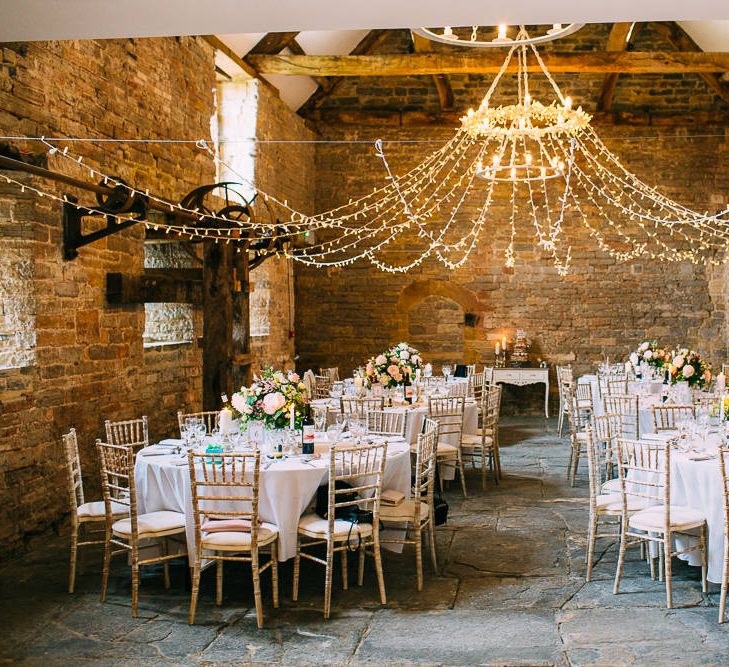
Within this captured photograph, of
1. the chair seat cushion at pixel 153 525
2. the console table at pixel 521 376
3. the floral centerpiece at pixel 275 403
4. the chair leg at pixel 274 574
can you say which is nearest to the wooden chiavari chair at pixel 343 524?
the chair leg at pixel 274 574

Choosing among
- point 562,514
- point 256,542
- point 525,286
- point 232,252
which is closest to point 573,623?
point 256,542

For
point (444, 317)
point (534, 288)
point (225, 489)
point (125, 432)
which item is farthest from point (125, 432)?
point (534, 288)

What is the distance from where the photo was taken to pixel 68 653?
4051 mm

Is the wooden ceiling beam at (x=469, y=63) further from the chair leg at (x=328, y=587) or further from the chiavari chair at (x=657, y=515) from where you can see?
the chair leg at (x=328, y=587)

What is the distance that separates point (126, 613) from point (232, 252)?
13.6 feet

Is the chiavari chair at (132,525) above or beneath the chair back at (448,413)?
beneath

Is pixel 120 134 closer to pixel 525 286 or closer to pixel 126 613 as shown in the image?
pixel 126 613

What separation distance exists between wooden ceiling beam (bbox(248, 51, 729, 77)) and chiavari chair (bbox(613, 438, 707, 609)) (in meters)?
6.90

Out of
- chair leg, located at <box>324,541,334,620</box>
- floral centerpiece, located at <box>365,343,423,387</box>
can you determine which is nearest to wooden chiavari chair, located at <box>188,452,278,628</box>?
chair leg, located at <box>324,541,334,620</box>

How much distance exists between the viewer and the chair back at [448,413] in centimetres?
730

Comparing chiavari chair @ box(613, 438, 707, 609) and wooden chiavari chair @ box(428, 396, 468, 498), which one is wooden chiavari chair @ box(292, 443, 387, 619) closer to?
chiavari chair @ box(613, 438, 707, 609)

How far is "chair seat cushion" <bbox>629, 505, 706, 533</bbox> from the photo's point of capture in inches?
186

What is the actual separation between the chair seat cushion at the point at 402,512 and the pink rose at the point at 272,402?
918 millimetres

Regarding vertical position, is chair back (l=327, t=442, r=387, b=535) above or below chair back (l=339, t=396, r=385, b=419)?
below
